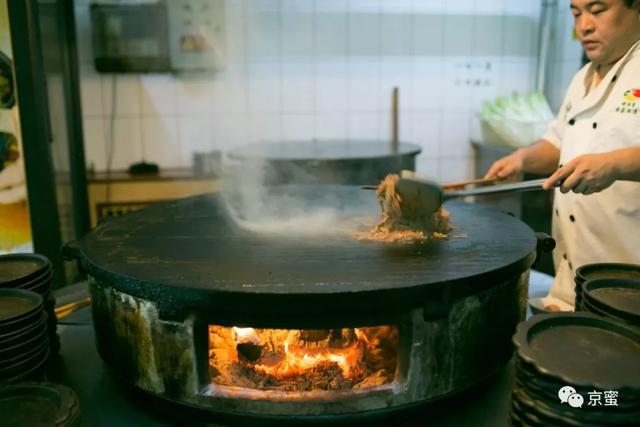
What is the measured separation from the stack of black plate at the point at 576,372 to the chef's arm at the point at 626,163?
2.26 feet

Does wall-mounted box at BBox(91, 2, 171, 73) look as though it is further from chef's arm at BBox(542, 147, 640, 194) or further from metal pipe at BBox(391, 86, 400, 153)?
chef's arm at BBox(542, 147, 640, 194)

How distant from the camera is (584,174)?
185 centimetres

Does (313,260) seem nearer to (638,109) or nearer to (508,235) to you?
(508,235)

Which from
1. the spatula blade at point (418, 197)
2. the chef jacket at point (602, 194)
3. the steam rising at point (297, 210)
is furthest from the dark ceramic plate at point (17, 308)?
the chef jacket at point (602, 194)

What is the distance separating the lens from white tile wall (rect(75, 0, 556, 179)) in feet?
15.4

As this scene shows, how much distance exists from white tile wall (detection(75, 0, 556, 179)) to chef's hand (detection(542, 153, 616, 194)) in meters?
3.36

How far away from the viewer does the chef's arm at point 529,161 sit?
8.62 feet

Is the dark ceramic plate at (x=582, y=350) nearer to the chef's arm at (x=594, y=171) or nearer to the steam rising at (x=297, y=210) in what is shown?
the chef's arm at (x=594, y=171)

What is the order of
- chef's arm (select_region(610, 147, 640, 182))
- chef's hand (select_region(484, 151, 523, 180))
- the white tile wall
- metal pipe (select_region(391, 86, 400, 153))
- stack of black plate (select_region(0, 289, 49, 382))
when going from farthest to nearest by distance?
1. metal pipe (select_region(391, 86, 400, 153))
2. the white tile wall
3. chef's hand (select_region(484, 151, 523, 180))
4. chef's arm (select_region(610, 147, 640, 182))
5. stack of black plate (select_region(0, 289, 49, 382))

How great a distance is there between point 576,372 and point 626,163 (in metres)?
0.99

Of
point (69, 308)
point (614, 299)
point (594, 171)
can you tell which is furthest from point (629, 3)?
point (69, 308)

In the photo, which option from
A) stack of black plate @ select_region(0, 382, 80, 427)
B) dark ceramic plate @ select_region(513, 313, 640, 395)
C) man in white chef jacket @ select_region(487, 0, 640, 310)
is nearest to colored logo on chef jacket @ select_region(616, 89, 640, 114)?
man in white chef jacket @ select_region(487, 0, 640, 310)
